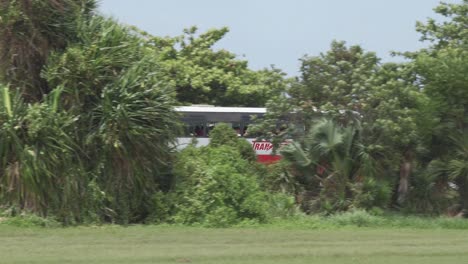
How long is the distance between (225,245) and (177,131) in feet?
14.7

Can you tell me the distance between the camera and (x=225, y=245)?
37.6 ft

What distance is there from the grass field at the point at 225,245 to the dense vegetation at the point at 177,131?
3.52 feet

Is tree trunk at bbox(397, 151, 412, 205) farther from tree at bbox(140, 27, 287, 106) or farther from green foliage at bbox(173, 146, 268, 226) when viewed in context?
tree at bbox(140, 27, 287, 106)

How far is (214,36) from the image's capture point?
4044cm

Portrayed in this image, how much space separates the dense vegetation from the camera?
46.1ft

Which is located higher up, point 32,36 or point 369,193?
point 32,36

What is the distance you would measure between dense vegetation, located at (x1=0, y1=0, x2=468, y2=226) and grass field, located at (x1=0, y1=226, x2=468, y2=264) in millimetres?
1073

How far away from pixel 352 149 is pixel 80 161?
640cm

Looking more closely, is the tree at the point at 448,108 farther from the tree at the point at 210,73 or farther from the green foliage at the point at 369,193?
the tree at the point at 210,73

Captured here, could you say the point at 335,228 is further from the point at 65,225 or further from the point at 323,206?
the point at 65,225

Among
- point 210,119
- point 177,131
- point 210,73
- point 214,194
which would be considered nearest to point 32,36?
point 177,131

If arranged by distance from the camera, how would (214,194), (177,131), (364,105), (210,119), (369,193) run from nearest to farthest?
(214,194)
(177,131)
(369,193)
(364,105)
(210,119)

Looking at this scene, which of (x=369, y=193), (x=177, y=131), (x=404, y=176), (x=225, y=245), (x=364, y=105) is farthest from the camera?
(x=404, y=176)

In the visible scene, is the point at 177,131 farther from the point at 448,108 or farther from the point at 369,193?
the point at 448,108
